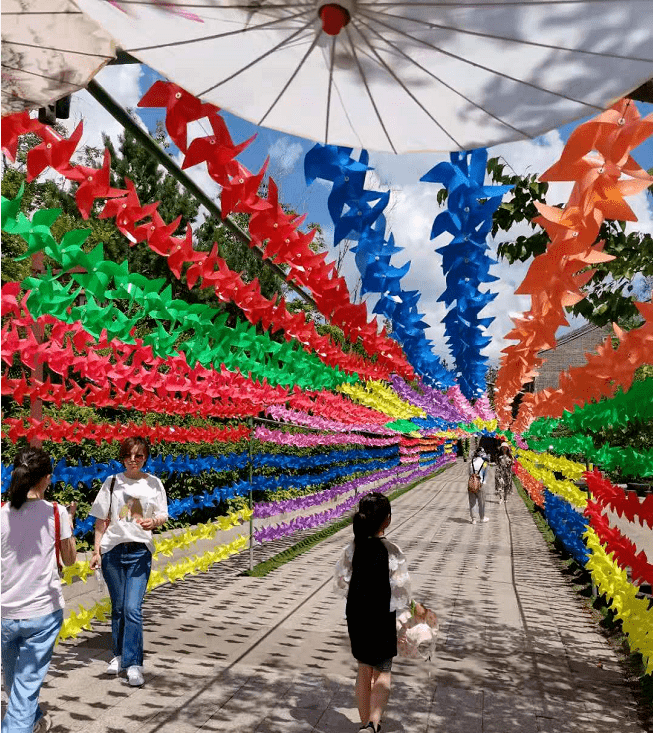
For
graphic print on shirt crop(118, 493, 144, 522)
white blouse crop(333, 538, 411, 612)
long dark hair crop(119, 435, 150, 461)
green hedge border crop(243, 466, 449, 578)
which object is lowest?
green hedge border crop(243, 466, 449, 578)

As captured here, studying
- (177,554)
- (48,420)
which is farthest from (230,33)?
(177,554)

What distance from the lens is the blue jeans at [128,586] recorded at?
485cm

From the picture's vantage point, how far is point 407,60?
1.92 m

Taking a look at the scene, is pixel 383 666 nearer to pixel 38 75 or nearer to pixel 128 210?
pixel 128 210

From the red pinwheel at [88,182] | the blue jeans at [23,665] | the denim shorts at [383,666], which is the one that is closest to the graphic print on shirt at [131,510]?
the blue jeans at [23,665]

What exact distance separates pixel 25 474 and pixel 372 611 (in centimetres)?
202

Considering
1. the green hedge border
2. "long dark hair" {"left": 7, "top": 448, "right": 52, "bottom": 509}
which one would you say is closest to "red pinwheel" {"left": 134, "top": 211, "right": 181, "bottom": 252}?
"long dark hair" {"left": 7, "top": 448, "right": 52, "bottom": 509}

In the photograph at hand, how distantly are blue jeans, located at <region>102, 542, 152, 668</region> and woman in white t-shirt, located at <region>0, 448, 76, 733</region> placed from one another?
1.19 metres

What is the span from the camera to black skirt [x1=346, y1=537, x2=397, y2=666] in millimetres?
3990

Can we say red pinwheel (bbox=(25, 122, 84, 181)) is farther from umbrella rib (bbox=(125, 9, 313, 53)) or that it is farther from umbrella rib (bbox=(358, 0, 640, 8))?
umbrella rib (bbox=(358, 0, 640, 8))

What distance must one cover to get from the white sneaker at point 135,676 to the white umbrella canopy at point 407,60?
405 cm

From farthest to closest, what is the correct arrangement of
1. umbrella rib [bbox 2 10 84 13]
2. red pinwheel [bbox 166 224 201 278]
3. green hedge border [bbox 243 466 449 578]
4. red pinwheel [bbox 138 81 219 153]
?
1. green hedge border [bbox 243 466 449 578]
2. red pinwheel [bbox 166 224 201 278]
3. red pinwheel [bbox 138 81 219 153]
4. umbrella rib [bbox 2 10 84 13]

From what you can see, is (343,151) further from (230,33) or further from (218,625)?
(218,625)

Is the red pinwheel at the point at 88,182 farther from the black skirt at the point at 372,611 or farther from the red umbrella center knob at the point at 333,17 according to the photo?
the black skirt at the point at 372,611
